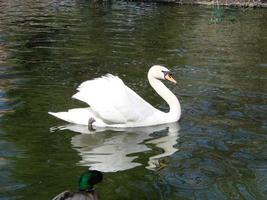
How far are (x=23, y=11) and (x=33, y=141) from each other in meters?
21.4

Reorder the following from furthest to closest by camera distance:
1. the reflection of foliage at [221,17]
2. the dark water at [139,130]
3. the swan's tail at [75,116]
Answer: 1. the reflection of foliage at [221,17]
2. the swan's tail at [75,116]
3. the dark water at [139,130]

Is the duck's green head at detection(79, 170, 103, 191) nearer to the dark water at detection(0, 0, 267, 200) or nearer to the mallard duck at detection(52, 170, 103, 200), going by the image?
the mallard duck at detection(52, 170, 103, 200)

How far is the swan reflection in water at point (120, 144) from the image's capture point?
8969mm

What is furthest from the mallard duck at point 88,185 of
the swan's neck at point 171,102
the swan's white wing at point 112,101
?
the swan's neck at point 171,102

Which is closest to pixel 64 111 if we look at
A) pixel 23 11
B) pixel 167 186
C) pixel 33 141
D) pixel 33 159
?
pixel 33 141

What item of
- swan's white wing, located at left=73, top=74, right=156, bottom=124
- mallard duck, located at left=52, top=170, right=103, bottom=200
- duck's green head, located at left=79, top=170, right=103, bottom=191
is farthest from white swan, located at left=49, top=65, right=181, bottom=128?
duck's green head, located at left=79, top=170, right=103, bottom=191

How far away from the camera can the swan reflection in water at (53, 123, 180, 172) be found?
8.97 meters

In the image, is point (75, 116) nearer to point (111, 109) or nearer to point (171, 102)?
point (111, 109)

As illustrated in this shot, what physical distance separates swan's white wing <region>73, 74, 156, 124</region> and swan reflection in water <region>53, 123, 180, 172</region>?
0.28 metres

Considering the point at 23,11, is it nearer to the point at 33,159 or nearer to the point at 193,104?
the point at 193,104

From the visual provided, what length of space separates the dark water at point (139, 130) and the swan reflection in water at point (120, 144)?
0.02m

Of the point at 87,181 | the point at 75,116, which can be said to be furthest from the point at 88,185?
the point at 75,116

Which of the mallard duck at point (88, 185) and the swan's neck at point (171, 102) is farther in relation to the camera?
the swan's neck at point (171, 102)

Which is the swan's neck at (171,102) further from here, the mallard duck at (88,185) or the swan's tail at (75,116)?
the mallard duck at (88,185)
